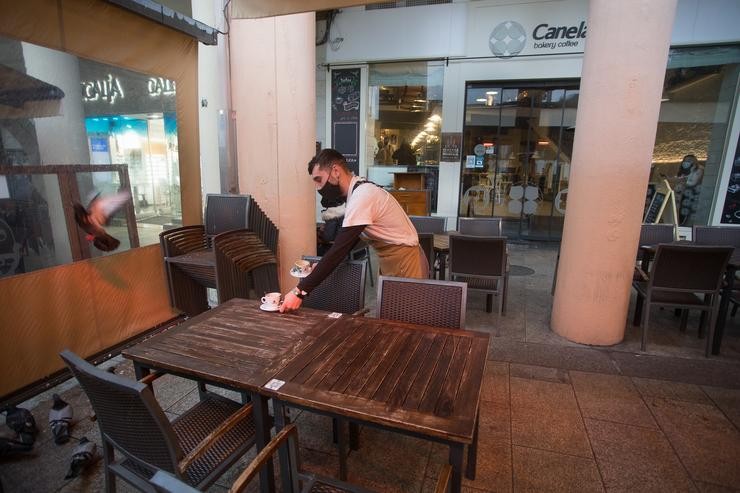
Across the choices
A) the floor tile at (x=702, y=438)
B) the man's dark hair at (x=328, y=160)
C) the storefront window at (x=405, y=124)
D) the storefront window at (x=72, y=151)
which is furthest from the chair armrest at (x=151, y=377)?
the storefront window at (x=405, y=124)

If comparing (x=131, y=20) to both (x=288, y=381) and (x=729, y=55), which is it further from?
(x=729, y=55)

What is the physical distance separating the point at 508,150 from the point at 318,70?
464cm

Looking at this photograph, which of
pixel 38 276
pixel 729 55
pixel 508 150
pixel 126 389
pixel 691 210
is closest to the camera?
A: pixel 126 389

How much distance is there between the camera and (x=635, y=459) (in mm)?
2307

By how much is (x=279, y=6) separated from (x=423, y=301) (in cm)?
212

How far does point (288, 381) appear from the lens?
162 cm

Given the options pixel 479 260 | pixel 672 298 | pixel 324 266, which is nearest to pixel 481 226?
pixel 479 260

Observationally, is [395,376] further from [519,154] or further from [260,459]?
[519,154]

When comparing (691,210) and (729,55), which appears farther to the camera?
(691,210)

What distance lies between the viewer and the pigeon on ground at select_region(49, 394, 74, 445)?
2.39m

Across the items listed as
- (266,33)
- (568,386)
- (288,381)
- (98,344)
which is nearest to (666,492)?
(568,386)

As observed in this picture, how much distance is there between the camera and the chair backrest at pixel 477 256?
3951 millimetres

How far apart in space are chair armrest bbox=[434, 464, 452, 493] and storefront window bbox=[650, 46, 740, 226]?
8.60 metres

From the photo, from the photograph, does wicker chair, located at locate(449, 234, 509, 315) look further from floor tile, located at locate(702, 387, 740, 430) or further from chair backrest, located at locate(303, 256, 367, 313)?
floor tile, located at locate(702, 387, 740, 430)
